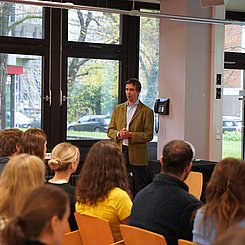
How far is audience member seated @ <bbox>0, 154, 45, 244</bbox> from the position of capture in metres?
2.53

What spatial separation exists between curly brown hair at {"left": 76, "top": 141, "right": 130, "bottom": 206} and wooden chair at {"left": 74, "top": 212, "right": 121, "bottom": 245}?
0.16m

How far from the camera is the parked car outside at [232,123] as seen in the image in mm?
8633

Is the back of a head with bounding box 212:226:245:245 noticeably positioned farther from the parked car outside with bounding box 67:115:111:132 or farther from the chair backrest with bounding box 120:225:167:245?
the parked car outside with bounding box 67:115:111:132

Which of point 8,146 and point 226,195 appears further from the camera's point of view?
point 8,146

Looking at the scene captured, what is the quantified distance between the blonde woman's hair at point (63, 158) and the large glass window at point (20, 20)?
4.01m

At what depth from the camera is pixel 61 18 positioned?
7488 mm

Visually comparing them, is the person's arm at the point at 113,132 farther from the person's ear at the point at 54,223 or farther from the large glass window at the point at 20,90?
the person's ear at the point at 54,223

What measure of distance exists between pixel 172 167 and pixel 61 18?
192 inches

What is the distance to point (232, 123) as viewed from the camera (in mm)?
8695

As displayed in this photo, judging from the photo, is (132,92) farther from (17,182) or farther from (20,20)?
(17,182)

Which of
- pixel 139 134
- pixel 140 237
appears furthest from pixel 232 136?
pixel 140 237

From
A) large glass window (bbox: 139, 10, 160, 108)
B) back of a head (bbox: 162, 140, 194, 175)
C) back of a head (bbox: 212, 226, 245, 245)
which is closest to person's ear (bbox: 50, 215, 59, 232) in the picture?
back of a head (bbox: 212, 226, 245, 245)

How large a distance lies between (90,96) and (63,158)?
4.26 m

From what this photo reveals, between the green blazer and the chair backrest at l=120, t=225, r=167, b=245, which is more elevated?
the green blazer
